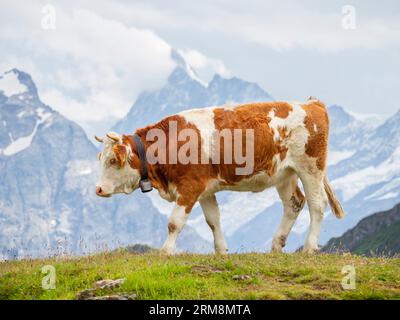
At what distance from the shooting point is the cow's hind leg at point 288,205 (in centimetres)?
2228

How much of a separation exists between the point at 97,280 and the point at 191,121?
5.53 meters

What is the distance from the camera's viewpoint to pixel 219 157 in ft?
67.4

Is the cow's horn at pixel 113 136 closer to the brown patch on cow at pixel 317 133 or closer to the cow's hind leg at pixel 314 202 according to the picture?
the brown patch on cow at pixel 317 133

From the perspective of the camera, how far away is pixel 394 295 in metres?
15.4

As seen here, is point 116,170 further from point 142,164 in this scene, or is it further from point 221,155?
point 221,155

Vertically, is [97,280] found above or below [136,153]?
below

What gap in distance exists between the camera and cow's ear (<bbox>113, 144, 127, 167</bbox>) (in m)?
20.4

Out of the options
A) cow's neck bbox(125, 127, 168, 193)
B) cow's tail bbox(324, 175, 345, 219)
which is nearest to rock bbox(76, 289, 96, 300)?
cow's neck bbox(125, 127, 168, 193)

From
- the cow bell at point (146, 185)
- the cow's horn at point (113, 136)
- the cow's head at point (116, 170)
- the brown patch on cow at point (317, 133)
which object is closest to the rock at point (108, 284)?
the cow bell at point (146, 185)

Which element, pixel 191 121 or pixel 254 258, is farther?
pixel 191 121

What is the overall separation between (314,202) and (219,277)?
6416 mm
